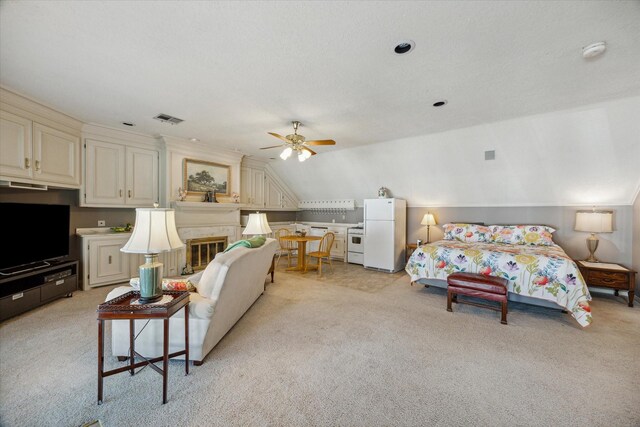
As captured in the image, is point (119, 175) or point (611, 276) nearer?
point (611, 276)

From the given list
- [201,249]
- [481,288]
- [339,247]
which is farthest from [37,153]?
[481,288]

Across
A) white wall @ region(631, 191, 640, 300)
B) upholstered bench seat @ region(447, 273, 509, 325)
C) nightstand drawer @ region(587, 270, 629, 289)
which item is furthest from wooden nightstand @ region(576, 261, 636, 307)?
upholstered bench seat @ region(447, 273, 509, 325)

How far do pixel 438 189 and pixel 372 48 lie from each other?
394 centimetres

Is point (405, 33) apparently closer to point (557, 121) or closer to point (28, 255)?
point (557, 121)

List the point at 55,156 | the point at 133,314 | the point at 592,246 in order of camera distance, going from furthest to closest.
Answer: the point at 592,246
the point at 55,156
the point at 133,314

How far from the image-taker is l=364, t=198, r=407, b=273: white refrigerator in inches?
214

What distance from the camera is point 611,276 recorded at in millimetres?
3662

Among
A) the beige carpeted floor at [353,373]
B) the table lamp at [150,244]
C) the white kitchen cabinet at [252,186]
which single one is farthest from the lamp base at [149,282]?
the white kitchen cabinet at [252,186]

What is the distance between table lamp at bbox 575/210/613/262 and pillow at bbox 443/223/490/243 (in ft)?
4.11

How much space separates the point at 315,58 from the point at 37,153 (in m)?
3.85

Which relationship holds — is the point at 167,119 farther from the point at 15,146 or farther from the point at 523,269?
the point at 523,269

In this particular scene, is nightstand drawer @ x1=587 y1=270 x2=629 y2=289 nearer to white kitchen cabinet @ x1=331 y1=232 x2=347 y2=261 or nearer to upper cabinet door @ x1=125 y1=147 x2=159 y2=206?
white kitchen cabinet @ x1=331 y1=232 x2=347 y2=261

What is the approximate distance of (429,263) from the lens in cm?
404

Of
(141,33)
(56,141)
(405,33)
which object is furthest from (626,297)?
(56,141)
